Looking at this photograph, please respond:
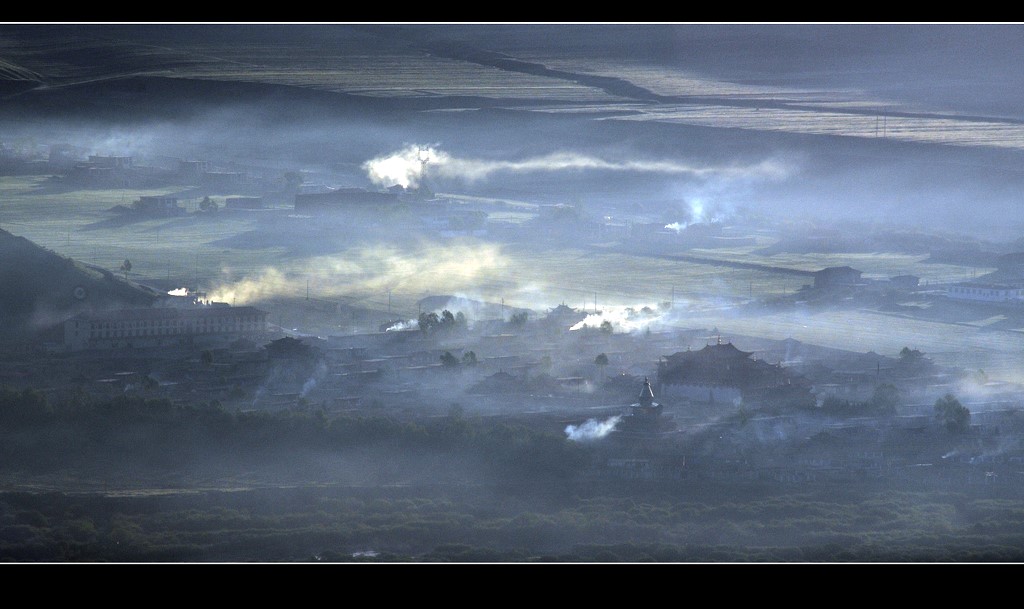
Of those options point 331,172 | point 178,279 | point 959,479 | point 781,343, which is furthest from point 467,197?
point 959,479

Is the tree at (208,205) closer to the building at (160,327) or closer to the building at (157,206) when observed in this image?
the building at (157,206)

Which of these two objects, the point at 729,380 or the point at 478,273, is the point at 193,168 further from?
the point at 729,380

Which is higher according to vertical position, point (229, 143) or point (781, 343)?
point (229, 143)

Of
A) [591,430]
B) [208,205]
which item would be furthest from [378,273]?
[591,430]

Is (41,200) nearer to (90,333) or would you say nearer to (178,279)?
(178,279)

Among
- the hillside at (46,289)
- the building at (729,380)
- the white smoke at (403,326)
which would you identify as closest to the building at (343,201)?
the hillside at (46,289)
